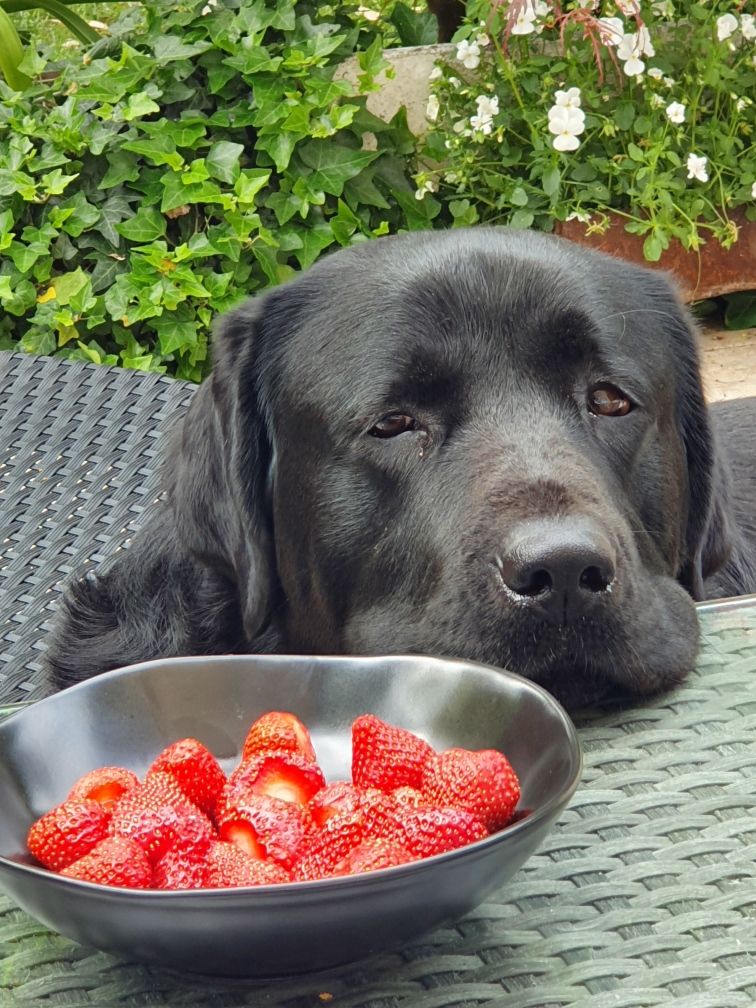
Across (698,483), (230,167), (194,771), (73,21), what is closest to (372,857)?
(194,771)

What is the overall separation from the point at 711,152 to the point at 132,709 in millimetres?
4020

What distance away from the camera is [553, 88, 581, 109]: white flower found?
4.54 meters

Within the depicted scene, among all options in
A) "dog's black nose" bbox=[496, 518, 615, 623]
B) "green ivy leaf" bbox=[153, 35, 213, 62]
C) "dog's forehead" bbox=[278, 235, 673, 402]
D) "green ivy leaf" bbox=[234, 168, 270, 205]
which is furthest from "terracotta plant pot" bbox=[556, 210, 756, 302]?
"dog's black nose" bbox=[496, 518, 615, 623]

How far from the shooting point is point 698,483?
2535 mm

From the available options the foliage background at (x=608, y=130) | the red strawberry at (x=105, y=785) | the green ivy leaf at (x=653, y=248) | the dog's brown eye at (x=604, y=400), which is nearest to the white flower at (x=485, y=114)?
the foliage background at (x=608, y=130)

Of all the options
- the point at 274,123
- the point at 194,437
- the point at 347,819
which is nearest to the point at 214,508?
the point at 194,437

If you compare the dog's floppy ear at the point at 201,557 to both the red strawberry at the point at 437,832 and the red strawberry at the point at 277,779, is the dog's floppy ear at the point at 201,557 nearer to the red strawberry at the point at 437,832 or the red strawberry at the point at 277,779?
the red strawberry at the point at 277,779

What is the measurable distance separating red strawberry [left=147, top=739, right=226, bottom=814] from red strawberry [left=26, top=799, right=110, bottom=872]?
0.11 m

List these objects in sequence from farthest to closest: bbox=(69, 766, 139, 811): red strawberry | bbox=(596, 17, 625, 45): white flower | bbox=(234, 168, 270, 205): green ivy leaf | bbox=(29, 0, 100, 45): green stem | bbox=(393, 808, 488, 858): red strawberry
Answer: bbox=(29, 0, 100, 45): green stem
bbox=(234, 168, 270, 205): green ivy leaf
bbox=(596, 17, 625, 45): white flower
bbox=(69, 766, 139, 811): red strawberry
bbox=(393, 808, 488, 858): red strawberry

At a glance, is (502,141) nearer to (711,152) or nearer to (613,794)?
(711,152)

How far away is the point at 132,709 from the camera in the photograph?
1.56m

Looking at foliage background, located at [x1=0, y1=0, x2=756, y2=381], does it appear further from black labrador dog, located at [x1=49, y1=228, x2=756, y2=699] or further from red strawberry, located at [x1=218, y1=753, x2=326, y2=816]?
red strawberry, located at [x1=218, y1=753, x2=326, y2=816]

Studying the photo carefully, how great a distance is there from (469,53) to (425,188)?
0.50 meters

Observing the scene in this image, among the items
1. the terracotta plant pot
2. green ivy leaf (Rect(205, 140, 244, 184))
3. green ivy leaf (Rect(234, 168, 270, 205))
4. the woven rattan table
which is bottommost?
the terracotta plant pot
